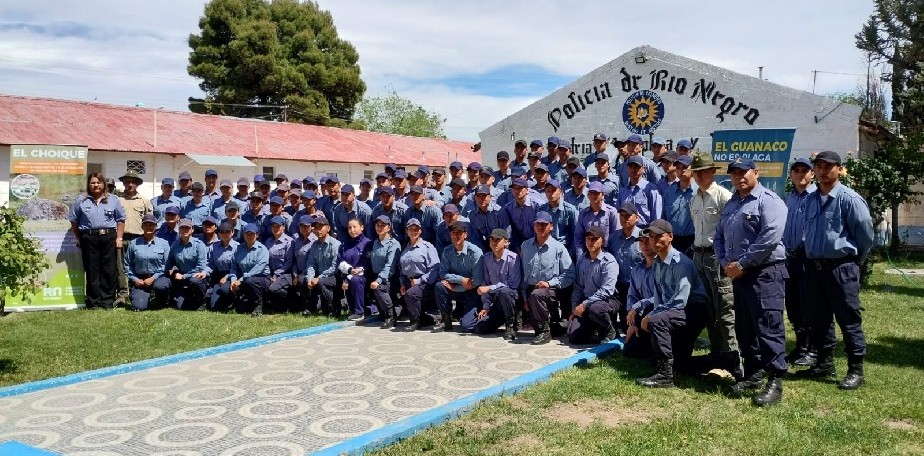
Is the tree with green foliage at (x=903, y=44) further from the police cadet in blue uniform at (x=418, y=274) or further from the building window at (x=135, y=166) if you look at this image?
the building window at (x=135, y=166)

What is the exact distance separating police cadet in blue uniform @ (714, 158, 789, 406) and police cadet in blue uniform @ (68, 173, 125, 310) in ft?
26.9

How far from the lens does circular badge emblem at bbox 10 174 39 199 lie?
32.2 ft

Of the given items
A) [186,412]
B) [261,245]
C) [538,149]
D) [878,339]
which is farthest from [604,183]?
[186,412]

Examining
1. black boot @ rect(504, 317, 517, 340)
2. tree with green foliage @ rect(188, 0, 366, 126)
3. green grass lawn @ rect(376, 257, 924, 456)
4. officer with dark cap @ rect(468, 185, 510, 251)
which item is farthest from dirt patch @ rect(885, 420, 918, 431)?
tree with green foliage @ rect(188, 0, 366, 126)

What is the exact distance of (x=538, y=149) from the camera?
32.6 ft

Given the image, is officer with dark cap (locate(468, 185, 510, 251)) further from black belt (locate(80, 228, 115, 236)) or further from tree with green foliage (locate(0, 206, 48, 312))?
black belt (locate(80, 228, 115, 236))

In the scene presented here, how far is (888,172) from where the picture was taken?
13219 millimetres

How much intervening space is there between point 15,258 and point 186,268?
4209 mm

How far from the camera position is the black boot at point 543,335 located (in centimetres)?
734

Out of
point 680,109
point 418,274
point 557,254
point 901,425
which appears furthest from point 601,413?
point 680,109

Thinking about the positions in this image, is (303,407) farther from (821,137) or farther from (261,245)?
(821,137)

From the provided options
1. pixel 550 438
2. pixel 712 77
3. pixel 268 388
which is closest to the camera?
pixel 550 438

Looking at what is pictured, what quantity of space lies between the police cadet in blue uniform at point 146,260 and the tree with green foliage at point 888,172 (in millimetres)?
10725

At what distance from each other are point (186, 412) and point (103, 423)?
1.69 feet
